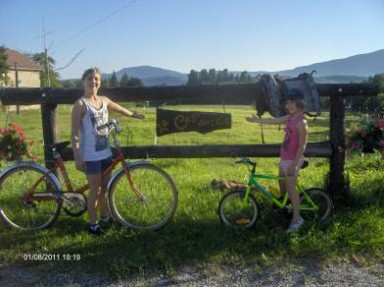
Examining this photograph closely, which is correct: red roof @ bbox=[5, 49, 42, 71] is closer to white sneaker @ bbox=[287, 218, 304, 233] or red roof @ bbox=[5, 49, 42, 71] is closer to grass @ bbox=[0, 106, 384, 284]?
grass @ bbox=[0, 106, 384, 284]

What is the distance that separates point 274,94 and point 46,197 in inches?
113

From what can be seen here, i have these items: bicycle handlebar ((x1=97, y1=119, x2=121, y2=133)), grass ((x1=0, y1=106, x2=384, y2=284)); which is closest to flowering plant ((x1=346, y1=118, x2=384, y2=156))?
grass ((x1=0, y1=106, x2=384, y2=284))

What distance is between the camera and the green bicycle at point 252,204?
16.2ft

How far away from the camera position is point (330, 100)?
555cm

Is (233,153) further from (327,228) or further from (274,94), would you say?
(327,228)

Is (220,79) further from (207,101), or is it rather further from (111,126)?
(111,126)

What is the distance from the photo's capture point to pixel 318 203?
16.9ft

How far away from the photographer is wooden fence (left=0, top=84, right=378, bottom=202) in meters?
5.52

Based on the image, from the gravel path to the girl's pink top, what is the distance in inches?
46.3

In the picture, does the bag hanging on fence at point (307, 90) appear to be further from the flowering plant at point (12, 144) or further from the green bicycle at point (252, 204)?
the flowering plant at point (12, 144)

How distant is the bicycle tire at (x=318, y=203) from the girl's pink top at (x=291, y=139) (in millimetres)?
547

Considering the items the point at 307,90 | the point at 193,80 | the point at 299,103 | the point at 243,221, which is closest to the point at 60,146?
the point at 243,221

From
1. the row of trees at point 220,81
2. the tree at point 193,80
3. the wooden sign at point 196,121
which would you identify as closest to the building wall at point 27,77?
the row of trees at point 220,81

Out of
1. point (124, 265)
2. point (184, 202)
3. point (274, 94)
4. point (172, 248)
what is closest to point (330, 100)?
point (274, 94)
